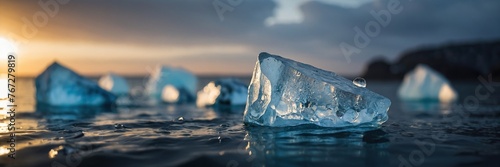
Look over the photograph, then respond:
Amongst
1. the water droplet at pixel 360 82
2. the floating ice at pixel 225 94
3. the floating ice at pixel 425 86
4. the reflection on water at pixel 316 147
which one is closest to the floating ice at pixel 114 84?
the floating ice at pixel 225 94

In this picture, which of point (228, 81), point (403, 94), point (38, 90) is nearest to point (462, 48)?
point (403, 94)

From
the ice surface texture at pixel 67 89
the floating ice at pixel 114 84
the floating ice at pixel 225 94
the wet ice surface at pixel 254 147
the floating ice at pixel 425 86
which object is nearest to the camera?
the wet ice surface at pixel 254 147

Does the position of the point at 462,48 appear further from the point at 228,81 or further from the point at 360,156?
the point at 360,156

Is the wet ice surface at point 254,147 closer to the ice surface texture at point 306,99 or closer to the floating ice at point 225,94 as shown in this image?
the ice surface texture at point 306,99

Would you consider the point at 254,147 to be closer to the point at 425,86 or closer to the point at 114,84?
the point at 425,86

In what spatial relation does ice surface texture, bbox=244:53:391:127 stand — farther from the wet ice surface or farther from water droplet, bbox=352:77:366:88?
water droplet, bbox=352:77:366:88

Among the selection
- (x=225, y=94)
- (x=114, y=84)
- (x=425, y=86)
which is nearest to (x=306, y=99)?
(x=225, y=94)

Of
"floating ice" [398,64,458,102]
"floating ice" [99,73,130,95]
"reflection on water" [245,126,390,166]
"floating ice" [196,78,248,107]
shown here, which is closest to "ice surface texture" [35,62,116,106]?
"floating ice" [196,78,248,107]
